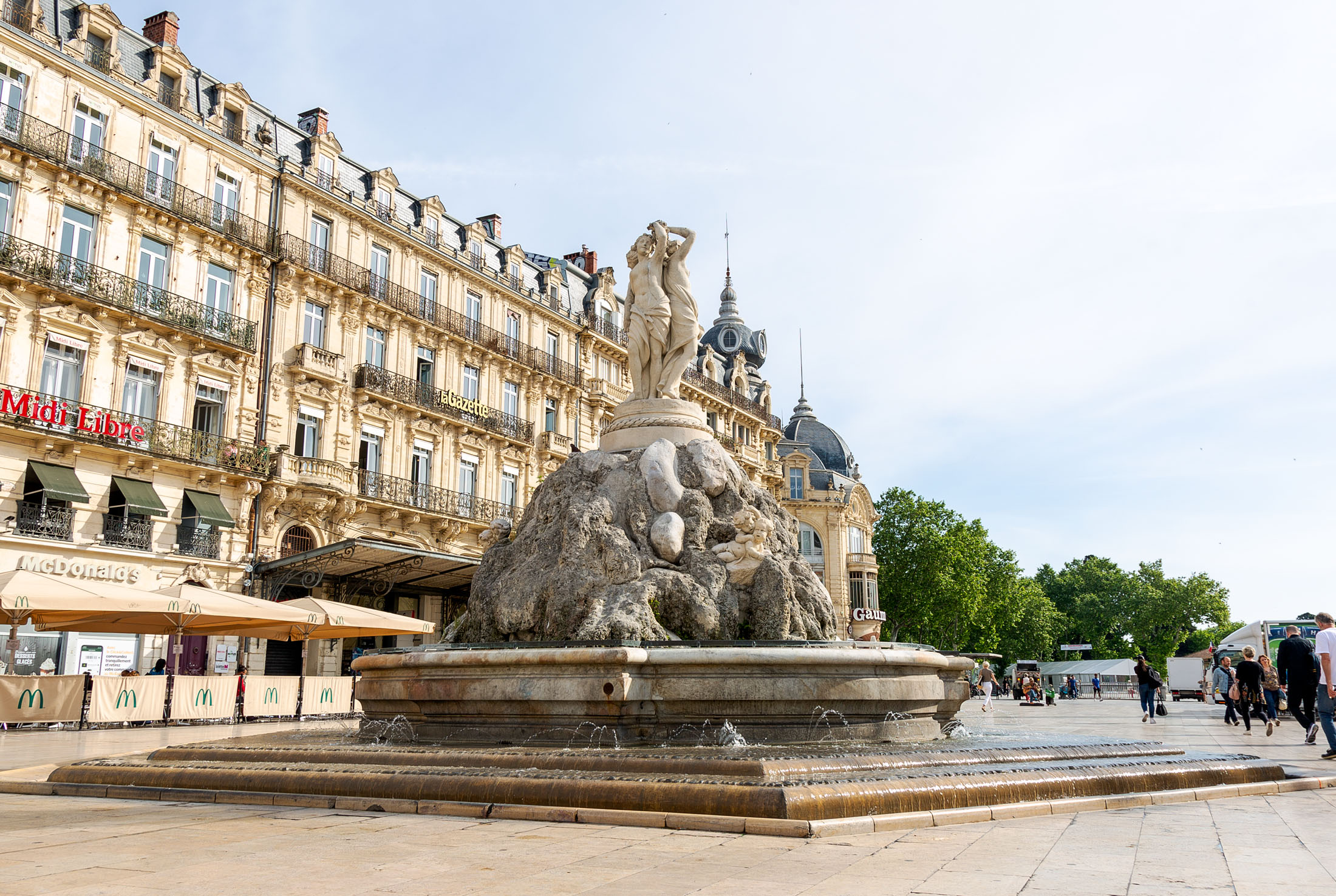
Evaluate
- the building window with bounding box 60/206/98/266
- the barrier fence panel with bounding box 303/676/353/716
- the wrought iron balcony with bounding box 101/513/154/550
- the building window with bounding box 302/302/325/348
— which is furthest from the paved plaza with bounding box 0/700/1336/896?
the building window with bounding box 302/302/325/348

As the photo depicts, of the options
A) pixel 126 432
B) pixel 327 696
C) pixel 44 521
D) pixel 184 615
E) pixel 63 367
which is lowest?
pixel 327 696

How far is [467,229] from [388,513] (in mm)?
11965

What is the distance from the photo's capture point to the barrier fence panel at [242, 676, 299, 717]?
19453 millimetres

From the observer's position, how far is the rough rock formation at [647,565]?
35.1ft

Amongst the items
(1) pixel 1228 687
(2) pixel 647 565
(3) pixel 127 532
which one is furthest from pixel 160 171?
(1) pixel 1228 687

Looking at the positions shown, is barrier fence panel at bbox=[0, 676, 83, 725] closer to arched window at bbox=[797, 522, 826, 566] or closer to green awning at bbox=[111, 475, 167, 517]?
green awning at bbox=[111, 475, 167, 517]

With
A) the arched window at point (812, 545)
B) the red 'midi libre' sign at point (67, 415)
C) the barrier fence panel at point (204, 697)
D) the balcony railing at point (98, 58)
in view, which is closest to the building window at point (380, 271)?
the balcony railing at point (98, 58)

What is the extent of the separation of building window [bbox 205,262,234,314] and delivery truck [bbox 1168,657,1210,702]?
130 feet

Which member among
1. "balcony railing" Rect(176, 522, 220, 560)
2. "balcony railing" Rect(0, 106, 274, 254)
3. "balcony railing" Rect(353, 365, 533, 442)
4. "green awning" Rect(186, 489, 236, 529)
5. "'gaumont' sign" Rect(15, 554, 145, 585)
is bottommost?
"'gaumont' sign" Rect(15, 554, 145, 585)

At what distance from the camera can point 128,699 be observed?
57.5 ft

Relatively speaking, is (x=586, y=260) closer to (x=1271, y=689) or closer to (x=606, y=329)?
(x=606, y=329)

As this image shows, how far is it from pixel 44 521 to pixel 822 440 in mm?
49397

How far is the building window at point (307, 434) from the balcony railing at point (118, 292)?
2585 mm

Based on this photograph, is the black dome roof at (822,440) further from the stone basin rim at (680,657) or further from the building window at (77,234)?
the stone basin rim at (680,657)
